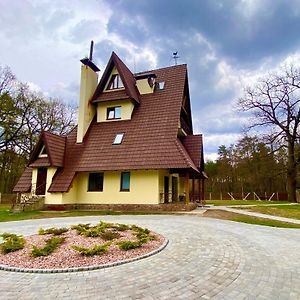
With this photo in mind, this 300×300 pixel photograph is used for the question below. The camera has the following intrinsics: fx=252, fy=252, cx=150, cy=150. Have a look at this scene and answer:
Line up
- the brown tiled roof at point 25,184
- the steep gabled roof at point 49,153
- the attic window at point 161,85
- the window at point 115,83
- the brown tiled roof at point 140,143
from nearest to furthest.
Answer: the brown tiled roof at point 140,143 < the steep gabled roof at point 49,153 < the brown tiled roof at point 25,184 < the window at point 115,83 < the attic window at point 161,85

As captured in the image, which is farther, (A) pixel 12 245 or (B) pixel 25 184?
(B) pixel 25 184

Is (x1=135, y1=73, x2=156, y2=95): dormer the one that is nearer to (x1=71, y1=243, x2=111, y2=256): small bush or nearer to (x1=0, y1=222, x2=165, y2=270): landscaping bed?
(x1=0, y1=222, x2=165, y2=270): landscaping bed

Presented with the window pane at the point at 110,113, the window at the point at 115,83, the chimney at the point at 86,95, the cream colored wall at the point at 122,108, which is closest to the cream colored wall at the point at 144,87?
the window at the point at 115,83

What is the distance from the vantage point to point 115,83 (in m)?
19.0

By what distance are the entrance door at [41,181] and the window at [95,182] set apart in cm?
299

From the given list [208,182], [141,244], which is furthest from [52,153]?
[208,182]

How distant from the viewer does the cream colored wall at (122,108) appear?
18016 mm

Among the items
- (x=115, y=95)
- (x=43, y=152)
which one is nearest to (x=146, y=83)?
(x=115, y=95)

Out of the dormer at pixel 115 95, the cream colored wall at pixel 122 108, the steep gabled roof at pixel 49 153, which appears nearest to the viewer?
the steep gabled roof at pixel 49 153

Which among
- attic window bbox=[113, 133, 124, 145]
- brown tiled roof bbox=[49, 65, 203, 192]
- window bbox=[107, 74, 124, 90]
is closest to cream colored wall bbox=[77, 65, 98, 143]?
brown tiled roof bbox=[49, 65, 203, 192]

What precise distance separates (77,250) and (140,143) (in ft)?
36.2

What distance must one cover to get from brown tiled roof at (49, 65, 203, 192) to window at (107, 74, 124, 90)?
1.96m

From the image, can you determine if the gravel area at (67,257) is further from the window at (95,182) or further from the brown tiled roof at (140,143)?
the window at (95,182)

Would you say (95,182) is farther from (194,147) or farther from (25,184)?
(194,147)
